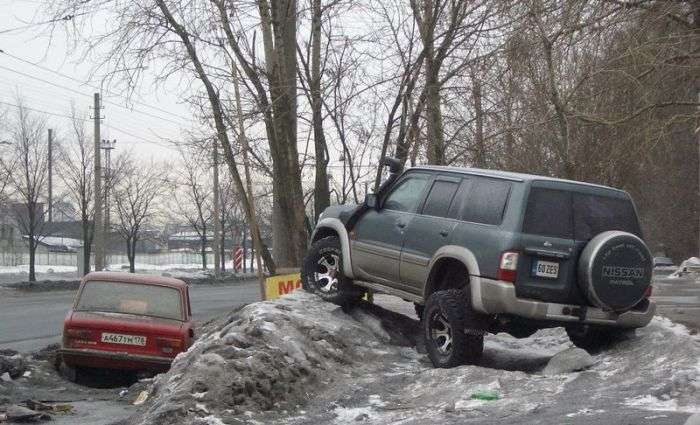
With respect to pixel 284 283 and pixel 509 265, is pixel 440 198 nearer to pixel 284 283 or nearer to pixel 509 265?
pixel 509 265

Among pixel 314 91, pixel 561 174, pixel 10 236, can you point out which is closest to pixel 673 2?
pixel 314 91

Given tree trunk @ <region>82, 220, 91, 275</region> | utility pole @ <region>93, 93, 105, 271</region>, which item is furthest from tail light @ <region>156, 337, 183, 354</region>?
tree trunk @ <region>82, 220, 91, 275</region>

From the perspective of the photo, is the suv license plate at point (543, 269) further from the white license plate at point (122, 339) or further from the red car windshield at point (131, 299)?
the red car windshield at point (131, 299)

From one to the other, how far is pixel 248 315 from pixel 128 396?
289cm

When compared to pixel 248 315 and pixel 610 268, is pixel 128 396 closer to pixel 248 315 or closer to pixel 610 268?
pixel 248 315

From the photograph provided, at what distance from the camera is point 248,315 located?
8.88 m

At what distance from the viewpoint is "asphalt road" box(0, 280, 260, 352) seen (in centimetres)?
1806

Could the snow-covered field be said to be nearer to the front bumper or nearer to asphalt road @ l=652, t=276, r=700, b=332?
the front bumper

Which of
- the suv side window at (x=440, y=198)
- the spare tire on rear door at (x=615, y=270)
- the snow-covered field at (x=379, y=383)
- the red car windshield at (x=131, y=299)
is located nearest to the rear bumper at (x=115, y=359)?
the red car windshield at (x=131, y=299)

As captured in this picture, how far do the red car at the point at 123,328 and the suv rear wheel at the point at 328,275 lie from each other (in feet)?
7.91

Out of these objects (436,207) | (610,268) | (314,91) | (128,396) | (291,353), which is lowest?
(128,396)

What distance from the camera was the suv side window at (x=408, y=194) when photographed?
966cm

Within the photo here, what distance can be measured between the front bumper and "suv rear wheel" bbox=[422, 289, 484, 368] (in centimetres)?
31

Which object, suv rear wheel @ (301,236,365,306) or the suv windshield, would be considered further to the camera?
suv rear wheel @ (301,236,365,306)
